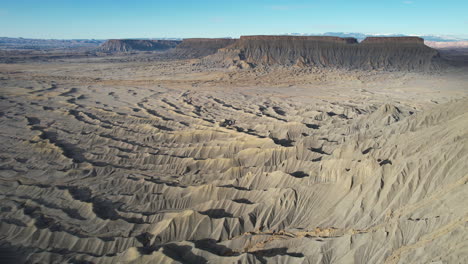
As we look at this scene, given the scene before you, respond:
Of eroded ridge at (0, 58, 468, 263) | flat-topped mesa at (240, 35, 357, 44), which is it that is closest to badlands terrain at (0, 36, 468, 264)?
eroded ridge at (0, 58, 468, 263)

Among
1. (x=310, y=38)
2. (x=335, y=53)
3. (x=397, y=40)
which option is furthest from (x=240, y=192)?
(x=397, y=40)

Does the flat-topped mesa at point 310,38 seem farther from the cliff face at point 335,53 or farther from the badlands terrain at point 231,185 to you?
the badlands terrain at point 231,185

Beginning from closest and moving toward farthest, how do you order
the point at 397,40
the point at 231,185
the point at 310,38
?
the point at 231,185
the point at 397,40
the point at 310,38

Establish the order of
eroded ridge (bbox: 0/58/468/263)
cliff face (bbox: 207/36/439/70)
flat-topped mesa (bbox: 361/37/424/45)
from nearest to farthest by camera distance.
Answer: eroded ridge (bbox: 0/58/468/263), cliff face (bbox: 207/36/439/70), flat-topped mesa (bbox: 361/37/424/45)

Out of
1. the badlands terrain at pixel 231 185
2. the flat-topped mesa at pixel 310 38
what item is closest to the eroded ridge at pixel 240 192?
the badlands terrain at pixel 231 185

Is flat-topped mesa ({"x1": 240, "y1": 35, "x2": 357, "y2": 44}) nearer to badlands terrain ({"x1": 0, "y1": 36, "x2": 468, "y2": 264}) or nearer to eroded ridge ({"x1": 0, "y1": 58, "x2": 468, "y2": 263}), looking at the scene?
badlands terrain ({"x1": 0, "y1": 36, "x2": 468, "y2": 264})

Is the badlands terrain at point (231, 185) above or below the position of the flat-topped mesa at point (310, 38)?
below

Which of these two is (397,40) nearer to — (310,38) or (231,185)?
(310,38)

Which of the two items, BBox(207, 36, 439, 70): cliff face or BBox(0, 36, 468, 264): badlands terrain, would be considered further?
BBox(207, 36, 439, 70): cliff face

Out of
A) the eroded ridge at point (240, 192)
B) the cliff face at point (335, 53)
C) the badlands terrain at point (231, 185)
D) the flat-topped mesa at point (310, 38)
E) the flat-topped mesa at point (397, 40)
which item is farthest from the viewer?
the flat-topped mesa at point (310, 38)
